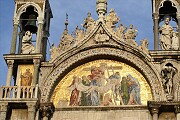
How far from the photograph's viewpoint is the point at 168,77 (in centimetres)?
1462

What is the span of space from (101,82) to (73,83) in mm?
829

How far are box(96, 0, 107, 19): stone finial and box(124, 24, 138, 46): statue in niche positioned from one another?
3.32 feet

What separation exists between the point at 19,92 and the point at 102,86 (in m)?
2.40

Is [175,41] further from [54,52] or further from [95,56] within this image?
[54,52]

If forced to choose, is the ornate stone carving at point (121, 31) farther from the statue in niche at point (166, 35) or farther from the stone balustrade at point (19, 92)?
the stone balustrade at point (19, 92)

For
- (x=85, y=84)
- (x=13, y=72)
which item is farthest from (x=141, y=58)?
(x=13, y=72)

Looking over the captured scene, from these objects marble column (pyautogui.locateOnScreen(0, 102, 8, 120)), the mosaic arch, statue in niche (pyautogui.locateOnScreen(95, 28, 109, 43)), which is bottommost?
marble column (pyautogui.locateOnScreen(0, 102, 8, 120))

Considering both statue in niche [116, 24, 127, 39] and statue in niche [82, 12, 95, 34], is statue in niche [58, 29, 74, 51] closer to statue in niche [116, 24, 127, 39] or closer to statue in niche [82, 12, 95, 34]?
statue in niche [82, 12, 95, 34]

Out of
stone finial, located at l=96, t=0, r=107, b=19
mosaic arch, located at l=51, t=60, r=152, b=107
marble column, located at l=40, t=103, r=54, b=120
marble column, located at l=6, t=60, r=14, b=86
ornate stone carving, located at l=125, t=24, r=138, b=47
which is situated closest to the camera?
marble column, located at l=40, t=103, r=54, b=120

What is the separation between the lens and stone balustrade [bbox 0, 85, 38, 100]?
14700 millimetres

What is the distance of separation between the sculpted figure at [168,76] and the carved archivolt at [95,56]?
0.20 m

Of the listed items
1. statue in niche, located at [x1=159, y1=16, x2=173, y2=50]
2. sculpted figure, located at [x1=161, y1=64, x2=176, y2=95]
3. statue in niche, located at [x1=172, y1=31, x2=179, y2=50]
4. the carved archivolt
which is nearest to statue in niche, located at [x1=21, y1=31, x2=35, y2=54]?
the carved archivolt

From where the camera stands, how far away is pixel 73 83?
15.5 metres

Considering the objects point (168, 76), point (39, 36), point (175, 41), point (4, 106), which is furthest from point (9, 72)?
point (175, 41)
